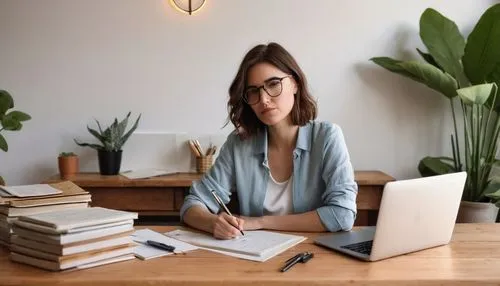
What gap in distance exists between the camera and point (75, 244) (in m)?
1.13

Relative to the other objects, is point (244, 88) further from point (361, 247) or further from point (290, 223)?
point (361, 247)

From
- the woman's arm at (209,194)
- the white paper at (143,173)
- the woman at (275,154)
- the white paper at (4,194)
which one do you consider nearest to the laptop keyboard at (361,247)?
the woman at (275,154)

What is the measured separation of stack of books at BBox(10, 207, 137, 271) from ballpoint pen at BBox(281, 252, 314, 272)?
0.39m

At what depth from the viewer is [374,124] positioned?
127 inches

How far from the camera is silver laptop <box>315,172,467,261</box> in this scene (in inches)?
46.6

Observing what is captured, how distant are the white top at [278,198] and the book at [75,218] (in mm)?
664

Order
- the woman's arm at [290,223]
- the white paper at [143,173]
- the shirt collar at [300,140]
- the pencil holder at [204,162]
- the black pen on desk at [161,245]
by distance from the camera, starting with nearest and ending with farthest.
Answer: the black pen on desk at [161,245] < the woman's arm at [290,223] < the shirt collar at [300,140] < the white paper at [143,173] < the pencil holder at [204,162]

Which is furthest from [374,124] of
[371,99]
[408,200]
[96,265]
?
[96,265]

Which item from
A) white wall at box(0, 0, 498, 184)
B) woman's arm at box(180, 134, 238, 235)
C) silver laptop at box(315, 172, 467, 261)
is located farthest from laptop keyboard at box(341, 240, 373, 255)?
white wall at box(0, 0, 498, 184)

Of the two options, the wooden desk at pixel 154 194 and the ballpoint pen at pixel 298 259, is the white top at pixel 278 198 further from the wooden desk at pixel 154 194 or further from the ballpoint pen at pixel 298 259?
the wooden desk at pixel 154 194

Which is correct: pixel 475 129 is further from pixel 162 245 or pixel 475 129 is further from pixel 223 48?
pixel 162 245

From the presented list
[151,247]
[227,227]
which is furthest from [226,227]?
[151,247]

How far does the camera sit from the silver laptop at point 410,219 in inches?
46.6

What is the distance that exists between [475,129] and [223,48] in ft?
5.55
